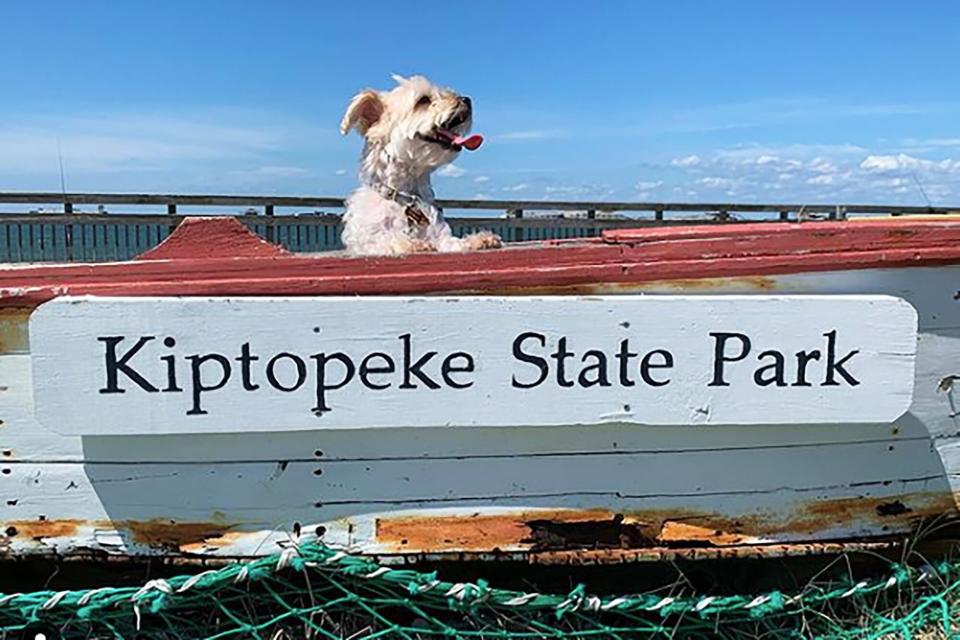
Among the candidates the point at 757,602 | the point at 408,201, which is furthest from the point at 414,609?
the point at 408,201

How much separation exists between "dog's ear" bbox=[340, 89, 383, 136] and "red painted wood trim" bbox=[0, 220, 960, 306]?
4.15 feet

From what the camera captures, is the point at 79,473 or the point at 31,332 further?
the point at 79,473

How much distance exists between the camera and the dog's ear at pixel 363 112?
11.5ft

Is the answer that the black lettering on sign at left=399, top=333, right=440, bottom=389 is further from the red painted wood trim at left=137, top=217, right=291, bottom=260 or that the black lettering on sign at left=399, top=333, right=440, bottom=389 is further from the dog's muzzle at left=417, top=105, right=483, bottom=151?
the dog's muzzle at left=417, top=105, right=483, bottom=151

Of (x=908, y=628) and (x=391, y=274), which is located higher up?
(x=391, y=274)

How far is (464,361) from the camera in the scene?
2312mm

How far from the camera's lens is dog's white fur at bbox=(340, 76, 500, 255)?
10.3ft

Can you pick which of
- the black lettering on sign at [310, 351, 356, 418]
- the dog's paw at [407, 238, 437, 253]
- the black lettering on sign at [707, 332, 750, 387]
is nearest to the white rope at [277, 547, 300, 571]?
the black lettering on sign at [310, 351, 356, 418]

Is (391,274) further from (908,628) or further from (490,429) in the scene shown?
(908,628)

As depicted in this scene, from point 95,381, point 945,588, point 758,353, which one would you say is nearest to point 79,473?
point 95,381

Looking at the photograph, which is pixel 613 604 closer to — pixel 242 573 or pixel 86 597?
pixel 242 573

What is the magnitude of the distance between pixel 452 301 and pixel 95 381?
3.06 feet

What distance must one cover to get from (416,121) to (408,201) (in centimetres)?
32

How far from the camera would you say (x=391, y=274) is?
236cm
